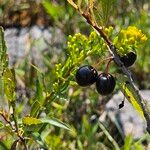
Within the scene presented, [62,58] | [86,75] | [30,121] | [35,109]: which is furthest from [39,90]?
[62,58]

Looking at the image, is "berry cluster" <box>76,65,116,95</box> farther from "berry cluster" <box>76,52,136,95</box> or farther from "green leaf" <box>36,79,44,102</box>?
"green leaf" <box>36,79,44,102</box>

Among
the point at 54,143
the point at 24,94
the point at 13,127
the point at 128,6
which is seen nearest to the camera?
the point at 13,127

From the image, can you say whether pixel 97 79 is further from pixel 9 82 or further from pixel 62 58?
pixel 62 58

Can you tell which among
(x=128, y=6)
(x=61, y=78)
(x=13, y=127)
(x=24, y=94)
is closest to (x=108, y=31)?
(x=61, y=78)

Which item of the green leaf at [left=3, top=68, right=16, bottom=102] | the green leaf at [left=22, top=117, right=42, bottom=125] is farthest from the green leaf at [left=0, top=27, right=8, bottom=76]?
the green leaf at [left=22, top=117, right=42, bottom=125]

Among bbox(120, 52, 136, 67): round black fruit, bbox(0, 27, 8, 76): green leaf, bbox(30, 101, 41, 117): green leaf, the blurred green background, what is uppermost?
bbox(0, 27, 8, 76): green leaf

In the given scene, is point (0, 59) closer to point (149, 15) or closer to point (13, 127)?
point (13, 127)

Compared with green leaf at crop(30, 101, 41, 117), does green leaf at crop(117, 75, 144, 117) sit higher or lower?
higher

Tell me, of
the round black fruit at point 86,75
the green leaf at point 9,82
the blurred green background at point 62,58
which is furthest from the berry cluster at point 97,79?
the blurred green background at point 62,58
